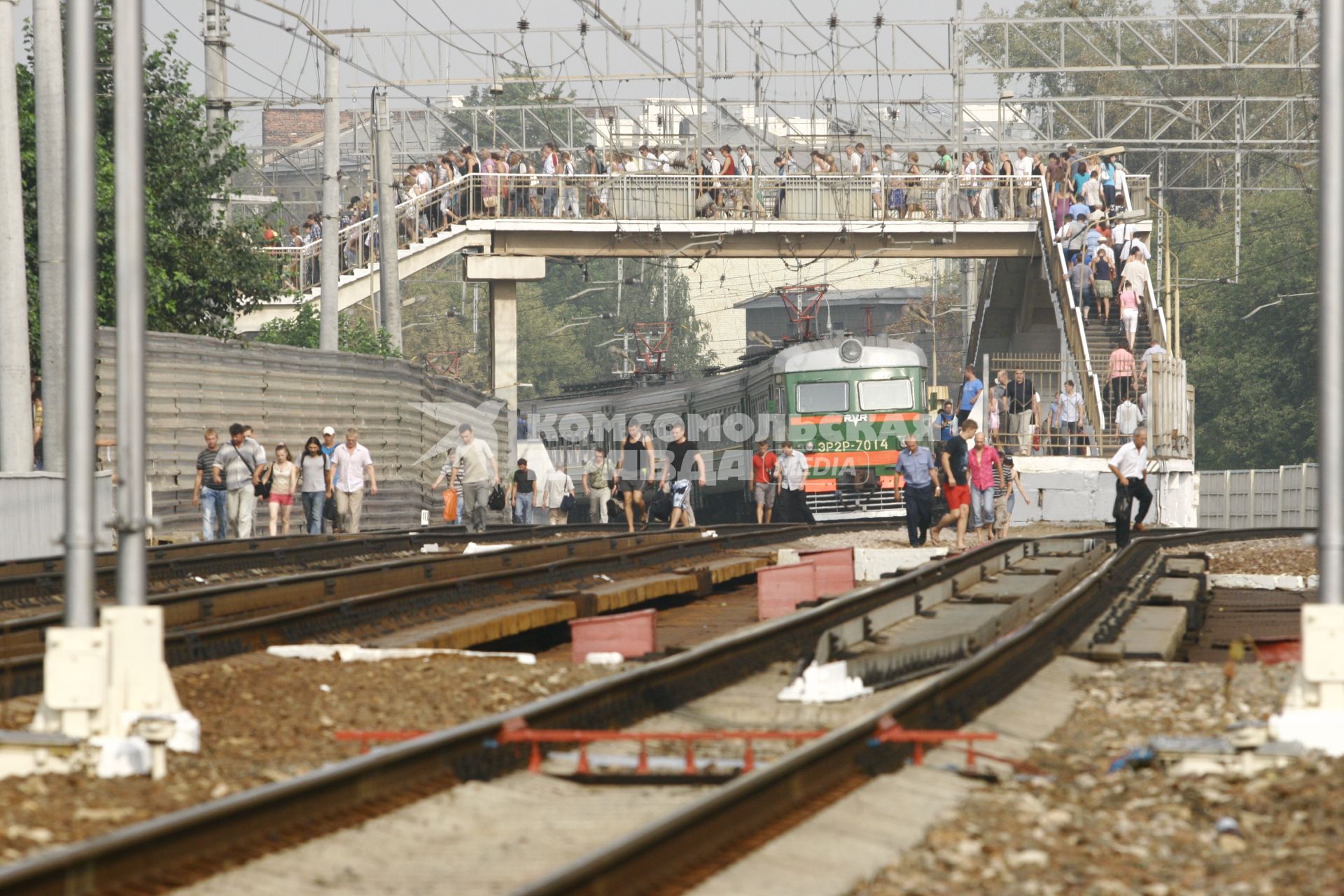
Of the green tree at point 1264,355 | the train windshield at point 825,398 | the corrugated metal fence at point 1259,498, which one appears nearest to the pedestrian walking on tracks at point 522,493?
the train windshield at point 825,398

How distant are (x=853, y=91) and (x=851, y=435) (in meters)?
17.5

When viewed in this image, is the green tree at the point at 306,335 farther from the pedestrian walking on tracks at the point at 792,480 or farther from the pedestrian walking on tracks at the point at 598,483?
the pedestrian walking on tracks at the point at 792,480

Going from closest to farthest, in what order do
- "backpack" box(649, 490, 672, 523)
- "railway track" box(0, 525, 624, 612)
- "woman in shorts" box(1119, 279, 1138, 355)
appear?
"railway track" box(0, 525, 624, 612), "woman in shorts" box(1119, 279, 1138, 355), "backpack" box(649, 490, 672, 523)

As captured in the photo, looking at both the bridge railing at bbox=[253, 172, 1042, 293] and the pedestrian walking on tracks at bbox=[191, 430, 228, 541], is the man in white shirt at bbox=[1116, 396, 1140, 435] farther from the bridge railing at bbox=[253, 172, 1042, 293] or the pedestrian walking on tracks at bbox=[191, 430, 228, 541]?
the pedestrian walking on tracks at bbox=[191, 430, 228, 541]

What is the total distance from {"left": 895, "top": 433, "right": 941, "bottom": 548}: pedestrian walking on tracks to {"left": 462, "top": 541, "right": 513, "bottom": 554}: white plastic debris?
15.6 ft

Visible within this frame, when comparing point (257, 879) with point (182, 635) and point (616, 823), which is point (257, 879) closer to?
point (616, 823)

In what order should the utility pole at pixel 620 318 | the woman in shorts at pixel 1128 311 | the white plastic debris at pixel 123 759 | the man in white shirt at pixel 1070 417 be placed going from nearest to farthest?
the white plastic debris at pixel 123 759
the man in white shirt at pixel 1070 417
the woman in shorts at pixel 1128 311
the utility pole at pixel 620 318

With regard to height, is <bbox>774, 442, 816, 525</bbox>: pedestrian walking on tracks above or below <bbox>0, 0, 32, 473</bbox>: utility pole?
below

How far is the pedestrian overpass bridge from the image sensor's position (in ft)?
139

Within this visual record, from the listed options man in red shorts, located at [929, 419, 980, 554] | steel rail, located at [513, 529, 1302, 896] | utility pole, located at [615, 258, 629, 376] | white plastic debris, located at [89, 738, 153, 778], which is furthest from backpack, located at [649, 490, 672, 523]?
utility pole, located at [615, 258, 629, 376]

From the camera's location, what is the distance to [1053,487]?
3422 centimetres

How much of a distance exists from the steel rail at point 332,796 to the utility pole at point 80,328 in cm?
160

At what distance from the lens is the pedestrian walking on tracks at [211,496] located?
77.9 ft

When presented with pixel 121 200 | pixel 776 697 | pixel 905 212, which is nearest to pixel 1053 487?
pixel 905 212
